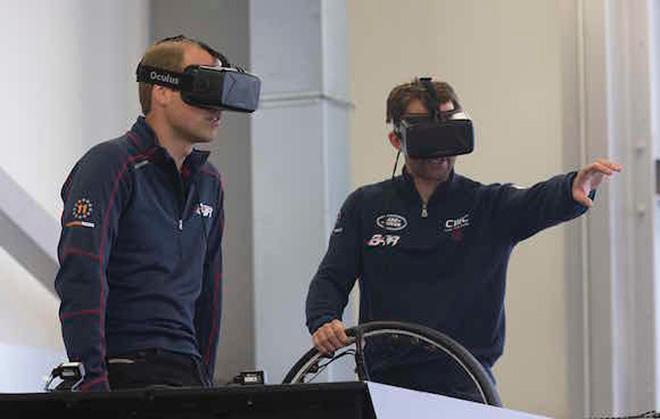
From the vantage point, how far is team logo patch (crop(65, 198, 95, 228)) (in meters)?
2.40

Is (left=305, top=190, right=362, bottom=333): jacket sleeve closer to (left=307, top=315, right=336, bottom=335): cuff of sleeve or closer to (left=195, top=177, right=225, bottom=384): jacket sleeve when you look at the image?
(left=307, top=315, right=336, bottom=335): cuff of sleeve

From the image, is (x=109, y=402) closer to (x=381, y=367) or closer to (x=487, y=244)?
(x=381, y=367)

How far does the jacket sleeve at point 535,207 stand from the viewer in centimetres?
297

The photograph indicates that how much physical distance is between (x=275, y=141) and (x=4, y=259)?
1.24 m

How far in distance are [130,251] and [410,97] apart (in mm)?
961

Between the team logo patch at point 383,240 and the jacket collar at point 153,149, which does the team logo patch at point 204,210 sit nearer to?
the jacket collar at point 153,149

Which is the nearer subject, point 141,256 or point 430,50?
point 141,256

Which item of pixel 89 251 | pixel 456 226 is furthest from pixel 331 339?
pixel 89 251

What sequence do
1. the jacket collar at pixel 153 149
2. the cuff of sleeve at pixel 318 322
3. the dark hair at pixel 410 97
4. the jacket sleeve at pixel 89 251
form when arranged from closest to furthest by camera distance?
the jacket sleeve at pixel 89 251 < the jacket collar at pixel 153 149 < the cuff of sleeve at pixel 318 322 < the dark hair at pixel 410 97

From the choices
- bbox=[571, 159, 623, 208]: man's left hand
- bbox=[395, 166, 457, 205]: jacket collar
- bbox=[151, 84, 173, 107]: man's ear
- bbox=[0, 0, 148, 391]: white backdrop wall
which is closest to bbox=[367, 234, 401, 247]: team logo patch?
bbox=[395, 166, 457, 205]: jacket collar

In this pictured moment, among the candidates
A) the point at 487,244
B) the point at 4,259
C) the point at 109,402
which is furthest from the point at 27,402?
the point at 4,259

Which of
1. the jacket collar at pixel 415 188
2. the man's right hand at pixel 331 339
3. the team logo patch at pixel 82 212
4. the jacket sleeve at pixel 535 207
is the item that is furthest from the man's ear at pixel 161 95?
the jacket sleeve at pixel 535 207

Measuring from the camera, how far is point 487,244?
304 centimetres

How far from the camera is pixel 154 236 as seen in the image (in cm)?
249
